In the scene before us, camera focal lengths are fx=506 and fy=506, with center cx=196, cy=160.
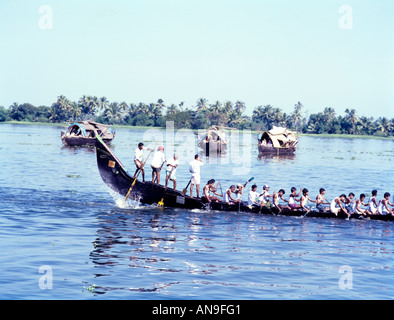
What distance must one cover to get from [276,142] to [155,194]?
41740 millimetres

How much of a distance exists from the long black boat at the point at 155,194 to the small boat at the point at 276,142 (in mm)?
40439

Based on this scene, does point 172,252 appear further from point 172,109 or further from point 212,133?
point 172,109

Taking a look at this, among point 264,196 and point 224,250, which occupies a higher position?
point 264,196

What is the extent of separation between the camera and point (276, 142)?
205 ft

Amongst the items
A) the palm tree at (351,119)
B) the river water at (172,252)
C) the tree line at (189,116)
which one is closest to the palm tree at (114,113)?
the tree line at (189,116)

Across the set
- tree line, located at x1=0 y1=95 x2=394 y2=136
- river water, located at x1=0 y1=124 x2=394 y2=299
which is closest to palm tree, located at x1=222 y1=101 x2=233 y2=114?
tree line, located at x1=0 y1=95 x2=394 y2=136

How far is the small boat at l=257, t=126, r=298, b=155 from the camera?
62.6m

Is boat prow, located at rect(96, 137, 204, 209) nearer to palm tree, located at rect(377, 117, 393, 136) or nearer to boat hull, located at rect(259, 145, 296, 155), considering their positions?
boat hull, located at rect(259, 145, 296, 155)

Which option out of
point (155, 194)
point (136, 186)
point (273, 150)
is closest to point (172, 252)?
point (155, 194)

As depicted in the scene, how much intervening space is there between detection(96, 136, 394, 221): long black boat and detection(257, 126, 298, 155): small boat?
40439 millimetres

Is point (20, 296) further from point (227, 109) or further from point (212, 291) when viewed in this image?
point (227, 109)

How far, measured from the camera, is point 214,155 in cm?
6172

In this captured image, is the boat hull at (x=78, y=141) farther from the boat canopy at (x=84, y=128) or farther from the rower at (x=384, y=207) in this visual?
the rower at (x=384, y=207)

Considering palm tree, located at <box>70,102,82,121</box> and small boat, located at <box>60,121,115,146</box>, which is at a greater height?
palm tree, located at <box>70,102,82,121</box>
